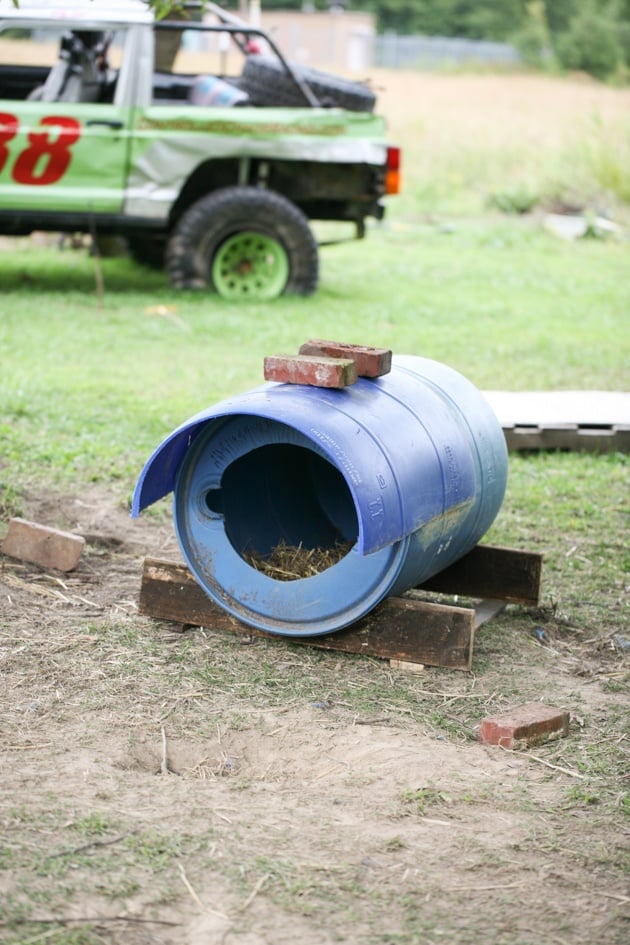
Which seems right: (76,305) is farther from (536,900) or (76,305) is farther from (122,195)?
(536,900)

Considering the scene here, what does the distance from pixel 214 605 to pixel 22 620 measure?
73 centimetres

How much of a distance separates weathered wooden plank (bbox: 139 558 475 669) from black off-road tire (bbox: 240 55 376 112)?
24.8 ft

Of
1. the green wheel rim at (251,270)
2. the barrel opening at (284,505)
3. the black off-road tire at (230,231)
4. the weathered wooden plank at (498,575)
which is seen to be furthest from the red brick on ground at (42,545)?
the green wheel rim at (251,270)

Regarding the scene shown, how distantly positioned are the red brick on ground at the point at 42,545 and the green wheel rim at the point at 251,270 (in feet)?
20.6

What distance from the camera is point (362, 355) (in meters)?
4.32

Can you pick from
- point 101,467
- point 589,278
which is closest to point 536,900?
point 101,467

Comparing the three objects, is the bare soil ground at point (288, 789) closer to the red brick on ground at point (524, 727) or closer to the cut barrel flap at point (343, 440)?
the red brick on ground at point (524, 727)

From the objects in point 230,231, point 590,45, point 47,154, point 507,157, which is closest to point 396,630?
point 230,231

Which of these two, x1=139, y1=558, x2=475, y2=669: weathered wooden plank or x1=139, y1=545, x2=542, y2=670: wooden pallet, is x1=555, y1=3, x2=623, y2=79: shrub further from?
x1=139, y1=558, x2=475, y2=669: weathered wooden plank

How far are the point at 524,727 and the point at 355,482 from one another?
0.92 meters

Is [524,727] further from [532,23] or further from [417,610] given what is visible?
[532,23]

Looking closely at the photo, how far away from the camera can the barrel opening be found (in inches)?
193

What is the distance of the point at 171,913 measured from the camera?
2836mm

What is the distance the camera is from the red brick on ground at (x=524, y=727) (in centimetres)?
379
